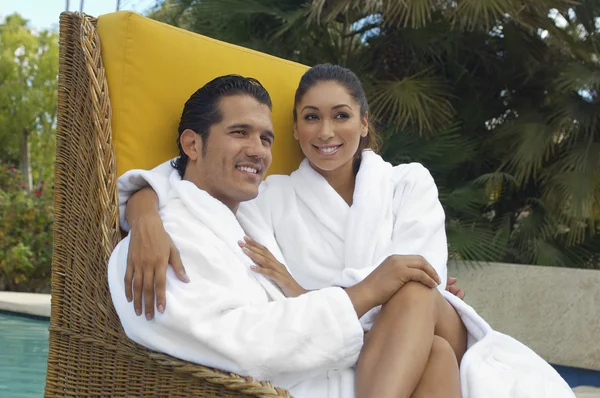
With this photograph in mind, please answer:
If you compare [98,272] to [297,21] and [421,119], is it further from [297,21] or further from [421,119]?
[297,21]

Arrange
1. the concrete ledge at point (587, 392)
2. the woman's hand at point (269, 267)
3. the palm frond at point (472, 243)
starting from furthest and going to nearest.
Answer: the palm frond at point (472, 243) → the concrete ledge at point (587, 392) → the woman's hand at point (269, 267)

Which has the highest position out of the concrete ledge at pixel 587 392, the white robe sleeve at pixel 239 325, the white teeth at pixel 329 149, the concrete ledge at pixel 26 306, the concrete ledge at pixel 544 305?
the white teeth at pixel 329 149

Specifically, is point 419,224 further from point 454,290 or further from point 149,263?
point 149,263

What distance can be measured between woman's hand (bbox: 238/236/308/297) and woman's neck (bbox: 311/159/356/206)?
636 mm

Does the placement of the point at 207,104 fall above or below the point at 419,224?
above

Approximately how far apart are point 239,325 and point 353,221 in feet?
2.65

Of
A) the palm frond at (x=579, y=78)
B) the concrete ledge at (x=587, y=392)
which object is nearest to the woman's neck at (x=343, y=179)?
the concrete ledge at (x=587, y=392)

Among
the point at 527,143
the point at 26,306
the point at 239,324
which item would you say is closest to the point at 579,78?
the point at 527,143

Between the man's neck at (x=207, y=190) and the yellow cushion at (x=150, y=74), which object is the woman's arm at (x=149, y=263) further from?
the yellow cushion at (x=150, y=74)

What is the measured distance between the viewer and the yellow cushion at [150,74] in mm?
2119

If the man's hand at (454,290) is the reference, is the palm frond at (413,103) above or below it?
above

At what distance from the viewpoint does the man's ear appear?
6.62 ft

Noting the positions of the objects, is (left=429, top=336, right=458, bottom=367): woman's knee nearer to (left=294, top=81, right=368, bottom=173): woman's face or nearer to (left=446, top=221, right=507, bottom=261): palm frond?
(left=294, top=81, right=368, bottom=173): woman's face

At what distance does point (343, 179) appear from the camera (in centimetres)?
256
